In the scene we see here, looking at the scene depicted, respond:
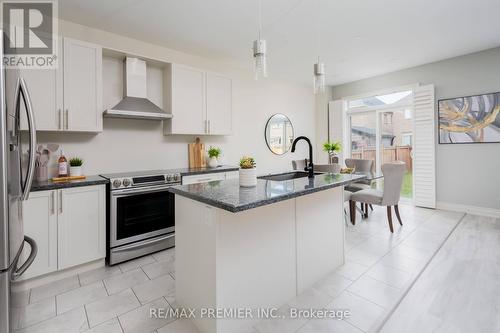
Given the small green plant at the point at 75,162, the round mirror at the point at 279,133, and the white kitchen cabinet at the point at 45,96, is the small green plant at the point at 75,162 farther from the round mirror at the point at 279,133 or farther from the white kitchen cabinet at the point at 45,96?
the round mirror at the point at 279,133

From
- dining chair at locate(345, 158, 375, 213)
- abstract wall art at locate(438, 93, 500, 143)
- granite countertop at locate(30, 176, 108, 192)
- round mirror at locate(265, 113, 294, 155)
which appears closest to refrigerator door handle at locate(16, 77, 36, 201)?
granite countertop at locate(30, 176, 108, 192)

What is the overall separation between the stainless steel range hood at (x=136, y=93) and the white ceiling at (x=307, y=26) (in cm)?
A: 46

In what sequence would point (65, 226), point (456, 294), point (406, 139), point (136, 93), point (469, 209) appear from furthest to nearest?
point (406, 139) → point (469, 209) → point (136, 93) → point (65, 226) → point (456, 294)

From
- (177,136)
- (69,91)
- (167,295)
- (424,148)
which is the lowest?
(167,295)

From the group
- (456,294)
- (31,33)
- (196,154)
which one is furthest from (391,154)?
(31,33)

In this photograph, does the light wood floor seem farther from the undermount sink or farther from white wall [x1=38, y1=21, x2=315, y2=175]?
white wall [x1=38, y1=21, x2=315, y2=175]

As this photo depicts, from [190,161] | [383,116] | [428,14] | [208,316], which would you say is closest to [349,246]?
[208,316]

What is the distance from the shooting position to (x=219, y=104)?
3.94 meters

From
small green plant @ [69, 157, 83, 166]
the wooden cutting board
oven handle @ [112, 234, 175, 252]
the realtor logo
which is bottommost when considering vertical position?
oven handle @ [112, 234, 175, 252]

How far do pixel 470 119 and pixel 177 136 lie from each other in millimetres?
5010

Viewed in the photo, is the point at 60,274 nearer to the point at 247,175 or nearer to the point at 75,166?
the point at 75,166

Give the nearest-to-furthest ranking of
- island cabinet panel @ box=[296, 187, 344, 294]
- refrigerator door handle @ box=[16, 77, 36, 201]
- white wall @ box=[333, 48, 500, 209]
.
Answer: refrigerator door handle @ box=[16, 77, 36, 201] < island cabinet panel @ box=[296, 187, 344, 294] < white wall @ box=[333, 48, 500, 209]

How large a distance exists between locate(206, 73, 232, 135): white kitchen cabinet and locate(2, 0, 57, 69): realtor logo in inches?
74.7

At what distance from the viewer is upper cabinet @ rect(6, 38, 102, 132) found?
2447mm
